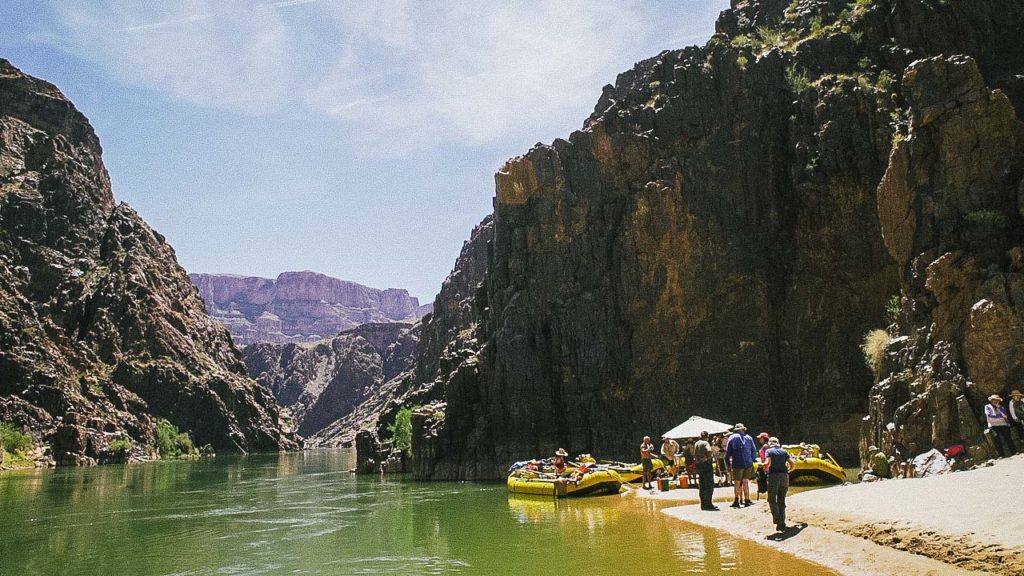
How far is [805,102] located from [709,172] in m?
9.52

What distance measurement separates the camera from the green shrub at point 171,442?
147387 millimetres

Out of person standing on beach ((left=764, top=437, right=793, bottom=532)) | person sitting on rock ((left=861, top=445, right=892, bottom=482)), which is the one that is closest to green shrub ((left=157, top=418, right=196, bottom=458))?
person sitting on rock ((left=861, top=445, right=892, bottom=482))

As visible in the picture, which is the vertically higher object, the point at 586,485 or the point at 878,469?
the point at 878,469

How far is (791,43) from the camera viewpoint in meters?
67.1

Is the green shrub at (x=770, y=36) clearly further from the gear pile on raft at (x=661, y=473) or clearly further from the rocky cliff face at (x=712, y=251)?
the gear pile on raft at (x=661, y=473)

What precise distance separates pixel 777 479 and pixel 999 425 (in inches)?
358

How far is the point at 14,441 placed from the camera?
107000 millimetres

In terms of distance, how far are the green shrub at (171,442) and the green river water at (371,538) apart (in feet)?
349

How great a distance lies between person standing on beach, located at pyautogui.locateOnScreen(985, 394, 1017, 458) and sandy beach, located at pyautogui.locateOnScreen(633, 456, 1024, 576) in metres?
1.78

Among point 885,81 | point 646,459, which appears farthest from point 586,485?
point 885,81

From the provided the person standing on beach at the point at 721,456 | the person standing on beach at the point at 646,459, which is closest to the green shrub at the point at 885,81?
the person standing on beach at the point at 721,456

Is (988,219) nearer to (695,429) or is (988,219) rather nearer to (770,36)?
(695,429)

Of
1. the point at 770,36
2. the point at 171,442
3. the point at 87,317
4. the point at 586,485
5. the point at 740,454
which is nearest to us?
the point at 740,454

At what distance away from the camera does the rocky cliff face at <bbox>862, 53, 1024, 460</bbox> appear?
83.7 ft
